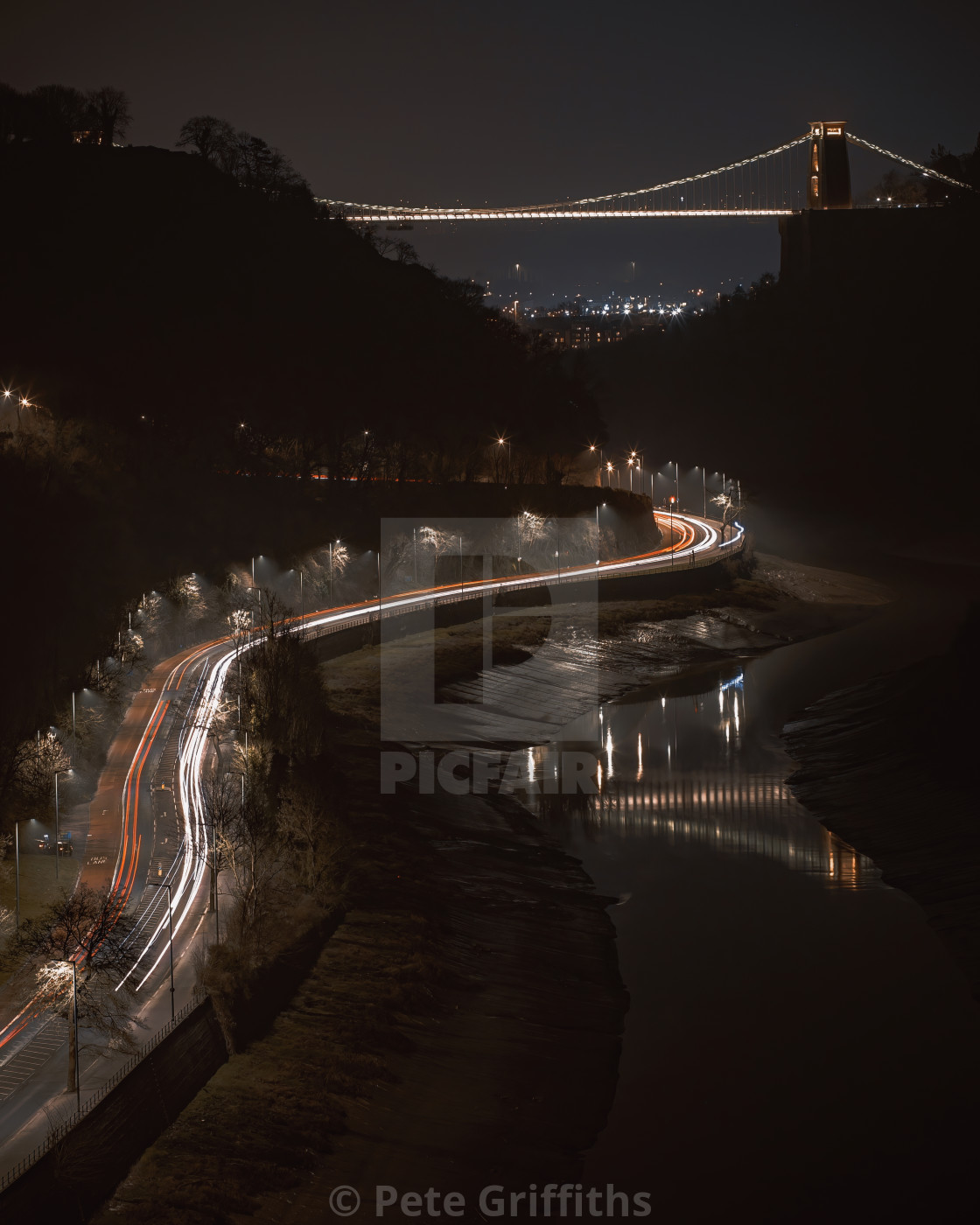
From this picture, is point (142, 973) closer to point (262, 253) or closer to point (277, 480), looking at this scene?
point (277, 480)

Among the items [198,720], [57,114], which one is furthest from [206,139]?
[198,720]

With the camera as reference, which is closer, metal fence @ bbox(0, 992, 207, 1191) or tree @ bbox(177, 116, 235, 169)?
metal fence @ bbox(0, 992, 207, 1191)

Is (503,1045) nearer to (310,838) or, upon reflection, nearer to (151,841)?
(310,838)

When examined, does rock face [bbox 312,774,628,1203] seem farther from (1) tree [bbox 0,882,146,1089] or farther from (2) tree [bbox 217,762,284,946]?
(1) tree [bbox 0,882,146,1089]

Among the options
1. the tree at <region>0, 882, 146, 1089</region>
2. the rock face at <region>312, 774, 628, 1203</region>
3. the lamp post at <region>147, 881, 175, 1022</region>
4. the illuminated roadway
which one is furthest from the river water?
the illuminated roadway

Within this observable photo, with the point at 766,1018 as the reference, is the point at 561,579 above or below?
above

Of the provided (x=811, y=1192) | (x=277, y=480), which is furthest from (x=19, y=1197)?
(x=277, y=480)
